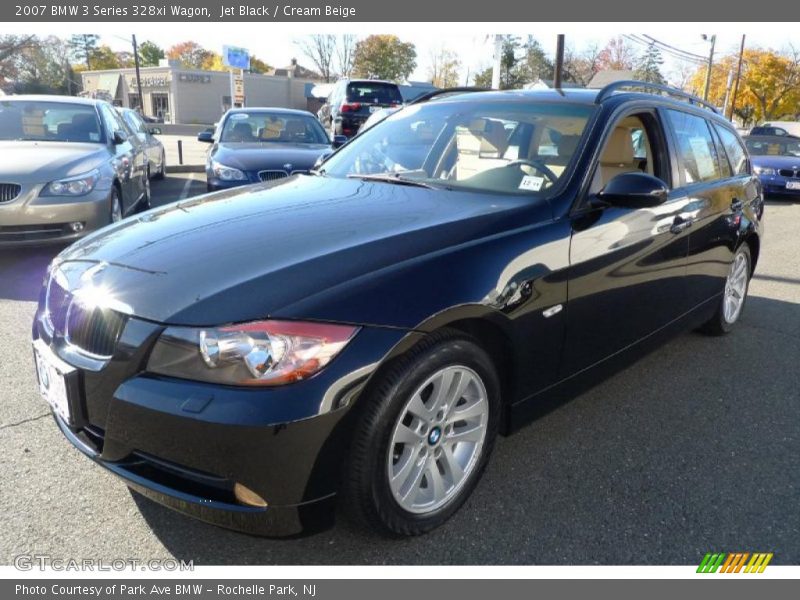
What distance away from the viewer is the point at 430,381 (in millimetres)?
2289

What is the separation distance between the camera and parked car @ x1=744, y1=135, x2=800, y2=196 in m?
14.2

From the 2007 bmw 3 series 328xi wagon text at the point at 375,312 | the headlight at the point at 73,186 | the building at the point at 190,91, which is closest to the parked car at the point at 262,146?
the headlight at the point at 73,186

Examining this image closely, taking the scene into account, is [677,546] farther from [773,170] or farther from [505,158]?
[773,170]

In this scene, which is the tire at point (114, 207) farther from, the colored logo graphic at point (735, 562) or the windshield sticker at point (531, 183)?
the colored logo graphic at point (735, 562)

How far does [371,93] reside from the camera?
17.7 m

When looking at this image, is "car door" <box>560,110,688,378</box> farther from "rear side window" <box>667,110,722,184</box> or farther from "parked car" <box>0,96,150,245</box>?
"parked car" <box>0,96,150,245</box>

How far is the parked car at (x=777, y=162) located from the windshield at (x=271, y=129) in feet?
32.1

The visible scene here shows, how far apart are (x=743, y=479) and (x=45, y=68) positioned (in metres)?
85.9

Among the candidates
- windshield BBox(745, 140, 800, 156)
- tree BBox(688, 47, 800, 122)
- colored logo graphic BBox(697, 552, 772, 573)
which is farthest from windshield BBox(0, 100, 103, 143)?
tree BBox(688, 47, 800, 122)

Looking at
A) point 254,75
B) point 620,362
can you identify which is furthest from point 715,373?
point 254,75

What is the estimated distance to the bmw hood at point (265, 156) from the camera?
7.66 metres

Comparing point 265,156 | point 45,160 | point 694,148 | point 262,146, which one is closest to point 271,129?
point 262,146

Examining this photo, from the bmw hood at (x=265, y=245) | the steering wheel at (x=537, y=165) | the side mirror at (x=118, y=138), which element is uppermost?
the steering wheel at (x=537, y=165)

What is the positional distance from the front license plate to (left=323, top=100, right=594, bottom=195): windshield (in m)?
1.83
